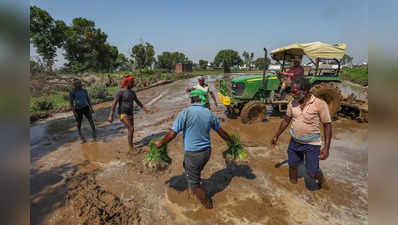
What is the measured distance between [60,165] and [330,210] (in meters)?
5.18

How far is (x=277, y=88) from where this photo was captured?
24.2 ft

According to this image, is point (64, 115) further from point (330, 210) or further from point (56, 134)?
point (330, 210)

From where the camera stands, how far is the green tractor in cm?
648

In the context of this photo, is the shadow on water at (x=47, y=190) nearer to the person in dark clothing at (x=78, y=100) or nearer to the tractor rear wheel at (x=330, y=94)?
the person in dark clothing at (x=78, y=100)

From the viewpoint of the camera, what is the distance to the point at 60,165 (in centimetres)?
439

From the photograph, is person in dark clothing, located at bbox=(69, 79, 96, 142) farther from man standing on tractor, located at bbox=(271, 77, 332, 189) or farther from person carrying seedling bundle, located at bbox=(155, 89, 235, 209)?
man standing on tractor, located at bbox=(271, 77, 332, 189)

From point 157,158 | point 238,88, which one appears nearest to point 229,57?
point 238,88

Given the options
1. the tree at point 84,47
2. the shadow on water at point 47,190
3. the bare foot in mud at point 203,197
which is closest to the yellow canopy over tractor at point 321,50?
the bare foot in mud at point 203,197

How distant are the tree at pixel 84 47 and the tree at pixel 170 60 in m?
29.8

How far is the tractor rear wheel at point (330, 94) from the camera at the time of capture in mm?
6957

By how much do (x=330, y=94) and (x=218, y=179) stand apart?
578cm

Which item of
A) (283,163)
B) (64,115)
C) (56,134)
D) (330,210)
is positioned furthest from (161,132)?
(64,115)

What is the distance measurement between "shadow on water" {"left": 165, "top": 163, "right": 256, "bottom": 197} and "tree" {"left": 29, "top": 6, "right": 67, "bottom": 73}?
122ft

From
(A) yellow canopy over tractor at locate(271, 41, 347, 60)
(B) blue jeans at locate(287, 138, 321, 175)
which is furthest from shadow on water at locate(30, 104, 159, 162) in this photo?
(A) yellow canopy over tractor at locate(271, 41, 347, 60)
